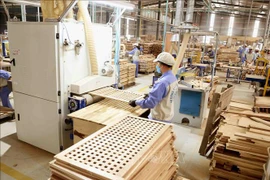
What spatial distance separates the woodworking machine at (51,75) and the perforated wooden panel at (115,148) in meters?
1.55

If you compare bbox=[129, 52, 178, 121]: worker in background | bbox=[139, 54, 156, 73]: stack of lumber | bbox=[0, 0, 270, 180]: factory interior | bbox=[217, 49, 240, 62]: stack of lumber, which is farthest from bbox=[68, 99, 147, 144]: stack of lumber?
bbox=[217, 49, 240, 62]: stack of lumber

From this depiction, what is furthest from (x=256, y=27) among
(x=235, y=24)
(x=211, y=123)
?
(x=211, y=123)

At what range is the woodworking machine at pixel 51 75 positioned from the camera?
11.2 feet

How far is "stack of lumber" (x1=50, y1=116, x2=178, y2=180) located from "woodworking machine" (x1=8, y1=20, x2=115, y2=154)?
1611 millimetres

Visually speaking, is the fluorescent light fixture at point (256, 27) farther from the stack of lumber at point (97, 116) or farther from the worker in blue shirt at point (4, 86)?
the worker in blue shirt at point (4, 86)

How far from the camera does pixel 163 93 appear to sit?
3070mm

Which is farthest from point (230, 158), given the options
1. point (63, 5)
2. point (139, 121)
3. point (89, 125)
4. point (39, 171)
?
point (63, 5)

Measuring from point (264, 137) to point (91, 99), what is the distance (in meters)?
2.92

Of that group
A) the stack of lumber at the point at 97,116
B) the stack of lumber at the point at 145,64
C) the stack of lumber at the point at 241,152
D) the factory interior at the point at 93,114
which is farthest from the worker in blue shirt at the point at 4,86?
the stack of lumber at the point at 145,64

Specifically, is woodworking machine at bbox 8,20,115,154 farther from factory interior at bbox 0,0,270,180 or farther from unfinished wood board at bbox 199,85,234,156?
unfinished wood board at bbox 199,85,234,156

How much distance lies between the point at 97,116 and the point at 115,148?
4.47 ft

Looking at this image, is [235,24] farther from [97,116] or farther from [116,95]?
[97,116]

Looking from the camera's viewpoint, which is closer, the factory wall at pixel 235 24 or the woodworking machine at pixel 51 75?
the woodworking machine at pixel 51 75

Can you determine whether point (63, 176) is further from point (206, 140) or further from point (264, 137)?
point (206, 140)
